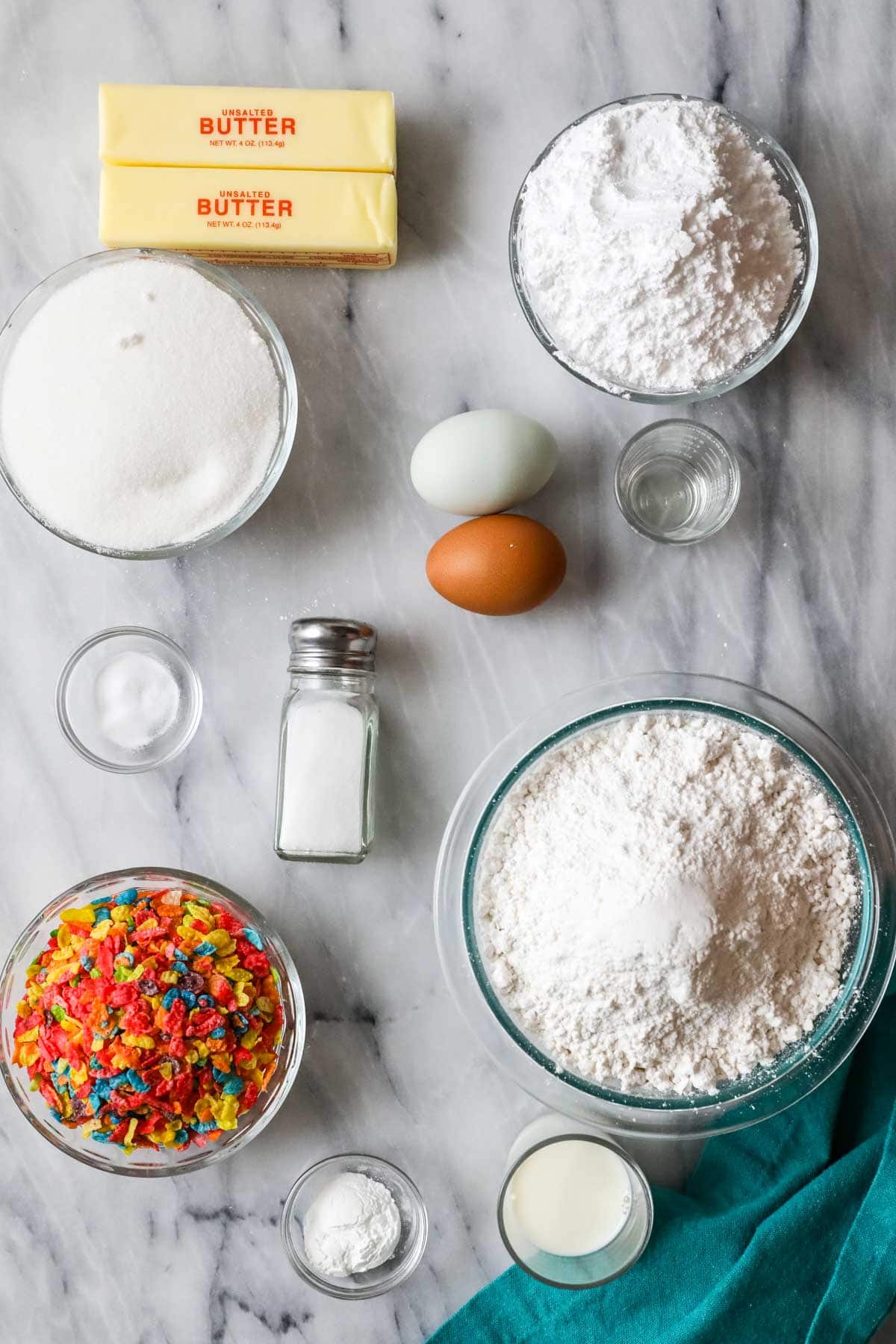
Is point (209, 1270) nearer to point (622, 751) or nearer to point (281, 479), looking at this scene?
point (622, 751)

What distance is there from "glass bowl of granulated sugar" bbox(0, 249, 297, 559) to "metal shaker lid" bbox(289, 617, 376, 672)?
0.13 meters

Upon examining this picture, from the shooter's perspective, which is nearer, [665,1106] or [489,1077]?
[665,1106]

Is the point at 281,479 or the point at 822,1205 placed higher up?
the point at 281,479

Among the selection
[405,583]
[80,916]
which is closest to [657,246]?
[405,583]

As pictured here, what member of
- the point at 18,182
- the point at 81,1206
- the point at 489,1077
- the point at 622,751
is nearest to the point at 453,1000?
the point at 489,1077

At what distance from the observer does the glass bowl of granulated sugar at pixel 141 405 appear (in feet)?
3.43

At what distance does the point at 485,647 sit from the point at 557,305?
0.37 m

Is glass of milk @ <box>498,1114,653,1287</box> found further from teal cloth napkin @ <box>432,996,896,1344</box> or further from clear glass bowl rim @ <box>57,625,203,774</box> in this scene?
clear glass bowl rim @ <box>57,625,203,774</box>

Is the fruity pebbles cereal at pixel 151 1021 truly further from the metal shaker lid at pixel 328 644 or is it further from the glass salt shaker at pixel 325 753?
the metal shaker lid at pixel 328 644

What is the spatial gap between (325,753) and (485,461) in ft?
1.11

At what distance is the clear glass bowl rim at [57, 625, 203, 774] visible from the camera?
3.76 ft

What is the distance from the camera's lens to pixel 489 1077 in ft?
3.82

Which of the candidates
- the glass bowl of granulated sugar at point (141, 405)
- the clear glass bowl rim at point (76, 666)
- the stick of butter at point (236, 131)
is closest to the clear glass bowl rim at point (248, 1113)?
the clear glass bowl rim at point (76, 666)

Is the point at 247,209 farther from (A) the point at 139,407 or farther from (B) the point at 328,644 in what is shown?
(B) the point at 328,644
